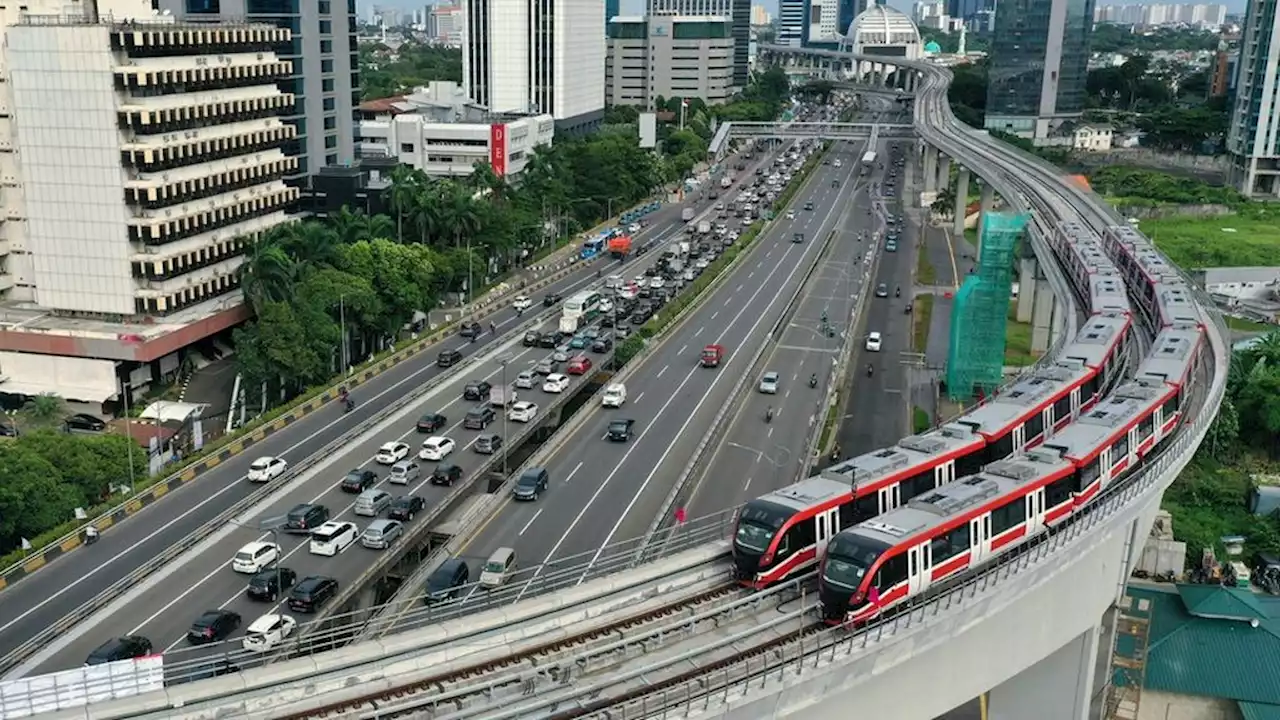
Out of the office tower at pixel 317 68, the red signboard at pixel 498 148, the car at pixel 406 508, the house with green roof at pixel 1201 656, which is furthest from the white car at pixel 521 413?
the red signboard at pixel 498 148

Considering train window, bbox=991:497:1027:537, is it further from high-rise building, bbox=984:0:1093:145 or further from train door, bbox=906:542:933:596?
high-rise building, bbox=984:0:1093:145

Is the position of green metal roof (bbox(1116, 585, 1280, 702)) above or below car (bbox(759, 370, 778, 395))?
below

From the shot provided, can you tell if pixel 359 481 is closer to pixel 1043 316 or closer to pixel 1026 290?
pixel 1043 316

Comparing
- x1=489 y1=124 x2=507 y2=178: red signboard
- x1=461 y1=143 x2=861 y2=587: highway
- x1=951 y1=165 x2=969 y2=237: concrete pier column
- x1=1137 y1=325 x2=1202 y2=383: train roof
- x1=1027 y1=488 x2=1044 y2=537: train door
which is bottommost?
x1=461 y1=143 x2=861 y2=587: highway

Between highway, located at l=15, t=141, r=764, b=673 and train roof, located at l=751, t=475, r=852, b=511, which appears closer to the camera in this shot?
train roof, located at l=751, t=475, r=852, b=511

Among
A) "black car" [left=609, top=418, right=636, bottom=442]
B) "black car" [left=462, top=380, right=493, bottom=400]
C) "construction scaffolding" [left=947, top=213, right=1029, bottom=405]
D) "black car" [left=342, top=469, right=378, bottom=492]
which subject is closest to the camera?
"black car" [left=342, top=469, right=378, bottom=492]

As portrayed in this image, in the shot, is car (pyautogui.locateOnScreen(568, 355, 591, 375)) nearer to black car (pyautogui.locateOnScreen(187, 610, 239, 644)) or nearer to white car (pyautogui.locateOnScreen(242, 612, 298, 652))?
white car (pyautogui.locateOnScreen(242, 612, 298, 652))

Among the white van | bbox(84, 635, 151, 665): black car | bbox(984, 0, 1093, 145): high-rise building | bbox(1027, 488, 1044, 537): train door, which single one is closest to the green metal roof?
bbox(1027, 488, 1044, 537): train door

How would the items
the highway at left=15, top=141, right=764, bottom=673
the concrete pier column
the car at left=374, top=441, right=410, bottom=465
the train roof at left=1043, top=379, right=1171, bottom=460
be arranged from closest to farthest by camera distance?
1. the train roof at left=1043, top=379, right=1171, bottom=460
2. the highway at left=15, top=141, right=764, bottom=673
3. the car at left=374, top=441, right=410, bottom=465
4. the concrete pier column
